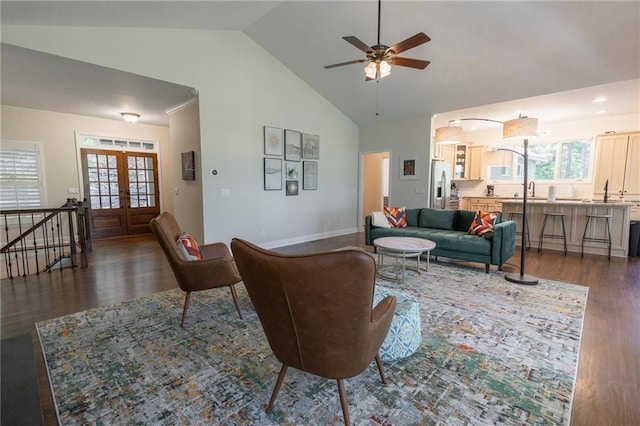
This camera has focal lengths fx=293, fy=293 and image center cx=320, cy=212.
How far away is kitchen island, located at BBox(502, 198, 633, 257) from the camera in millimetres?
4949

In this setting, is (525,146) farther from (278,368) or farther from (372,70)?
(278,368)

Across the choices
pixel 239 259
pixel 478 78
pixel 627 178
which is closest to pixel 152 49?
pixel 239 259

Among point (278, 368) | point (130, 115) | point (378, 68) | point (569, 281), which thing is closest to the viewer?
point (278, 368)

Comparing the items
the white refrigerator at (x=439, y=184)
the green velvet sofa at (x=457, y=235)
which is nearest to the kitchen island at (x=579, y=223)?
the white refrigerator at (x=439, y=184)

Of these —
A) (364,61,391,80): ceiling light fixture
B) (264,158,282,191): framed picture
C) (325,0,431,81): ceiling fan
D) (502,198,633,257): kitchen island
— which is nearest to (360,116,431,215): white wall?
(502,198,633,257): kitchen island

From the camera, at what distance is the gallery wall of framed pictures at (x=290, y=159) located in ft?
18.5

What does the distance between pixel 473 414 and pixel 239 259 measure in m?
1.51

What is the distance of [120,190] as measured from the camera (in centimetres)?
700

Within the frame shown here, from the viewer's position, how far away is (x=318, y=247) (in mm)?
5848

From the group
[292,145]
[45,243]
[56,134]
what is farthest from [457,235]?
[56,134]

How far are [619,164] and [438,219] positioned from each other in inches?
172

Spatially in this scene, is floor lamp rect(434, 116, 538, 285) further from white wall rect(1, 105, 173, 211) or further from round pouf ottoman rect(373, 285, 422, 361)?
white wall rect(1, 105, 173, 211)

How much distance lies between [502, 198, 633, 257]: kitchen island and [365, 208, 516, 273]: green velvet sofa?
179 centimetres

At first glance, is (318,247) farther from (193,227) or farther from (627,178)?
(627,178)
